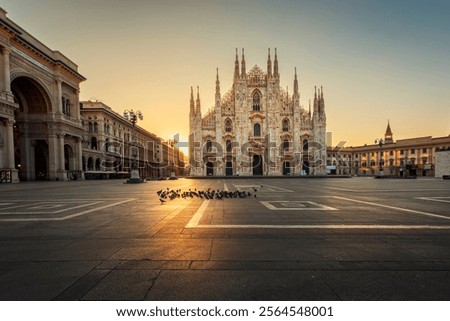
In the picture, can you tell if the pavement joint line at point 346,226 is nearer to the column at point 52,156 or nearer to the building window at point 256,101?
the column at point 52,156

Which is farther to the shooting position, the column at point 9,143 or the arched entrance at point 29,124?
the arched entrance at point 29,124

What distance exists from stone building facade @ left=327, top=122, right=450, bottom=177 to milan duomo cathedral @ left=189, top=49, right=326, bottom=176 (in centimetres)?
1683

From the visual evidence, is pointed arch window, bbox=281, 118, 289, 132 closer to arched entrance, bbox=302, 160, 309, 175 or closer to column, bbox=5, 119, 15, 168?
arched entrance, bbox=302, 160, 309, 175

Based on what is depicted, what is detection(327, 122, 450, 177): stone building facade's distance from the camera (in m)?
65.6

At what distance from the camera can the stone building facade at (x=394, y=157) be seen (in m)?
65.6

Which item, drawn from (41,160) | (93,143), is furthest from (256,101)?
(41,160)

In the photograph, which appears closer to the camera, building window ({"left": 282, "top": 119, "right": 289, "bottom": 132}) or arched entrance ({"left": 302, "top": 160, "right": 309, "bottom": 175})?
arched entrance ({"left": 302, "top": 160, "right": 309, "bottom": 175})

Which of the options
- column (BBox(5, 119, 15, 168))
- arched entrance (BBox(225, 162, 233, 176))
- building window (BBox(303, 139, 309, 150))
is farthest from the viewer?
building window (BBox(303, 139, 309, 150))

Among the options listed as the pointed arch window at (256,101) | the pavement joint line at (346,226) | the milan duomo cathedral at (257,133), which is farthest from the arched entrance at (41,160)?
the pointed arch window at (256,101)

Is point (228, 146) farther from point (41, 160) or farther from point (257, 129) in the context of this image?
point (41, 160)

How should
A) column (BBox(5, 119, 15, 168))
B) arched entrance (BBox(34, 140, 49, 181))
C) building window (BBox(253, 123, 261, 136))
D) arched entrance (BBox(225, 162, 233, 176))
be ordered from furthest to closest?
building window (BBox(253, 123, 261, 136)) < arched entrance (BBox(225, 162, 233, 176)) < arched entrance (BBox(34, 140, 49, 181)) < column (BBox(5, 119, 15, 168))

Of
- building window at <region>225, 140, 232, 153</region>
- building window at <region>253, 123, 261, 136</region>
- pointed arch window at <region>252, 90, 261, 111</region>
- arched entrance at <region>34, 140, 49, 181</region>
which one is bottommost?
arched entrance at <region>34, 140, 49, 181</region>

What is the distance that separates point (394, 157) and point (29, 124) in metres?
93.7

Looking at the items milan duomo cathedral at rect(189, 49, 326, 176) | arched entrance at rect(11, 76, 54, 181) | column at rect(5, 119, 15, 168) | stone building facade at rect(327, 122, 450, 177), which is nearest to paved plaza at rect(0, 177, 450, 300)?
column at rect(5, 119, 15, 168)
